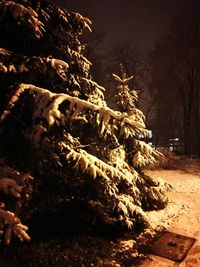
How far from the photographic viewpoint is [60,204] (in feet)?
20.7

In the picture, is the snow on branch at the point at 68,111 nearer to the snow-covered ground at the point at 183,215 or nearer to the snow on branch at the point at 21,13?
the snow on branch at the point at 21,13

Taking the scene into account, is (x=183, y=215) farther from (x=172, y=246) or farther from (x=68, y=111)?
(x=68, y=111)

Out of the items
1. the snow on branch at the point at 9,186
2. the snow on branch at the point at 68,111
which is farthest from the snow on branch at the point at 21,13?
the snow on branch at the point at 9,186

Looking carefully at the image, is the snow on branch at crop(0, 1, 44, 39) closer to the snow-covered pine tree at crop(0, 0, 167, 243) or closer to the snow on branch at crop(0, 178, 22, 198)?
the snow-covered pine tree at crop(0, 0, 167, 243)

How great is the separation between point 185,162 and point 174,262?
45.2 ft

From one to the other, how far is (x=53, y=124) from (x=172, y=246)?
3.79m

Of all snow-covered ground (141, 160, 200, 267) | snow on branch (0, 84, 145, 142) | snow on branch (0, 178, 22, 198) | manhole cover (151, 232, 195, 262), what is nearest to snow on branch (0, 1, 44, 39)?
snow on branch (0, 84, 145, 142)

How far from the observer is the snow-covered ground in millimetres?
5578

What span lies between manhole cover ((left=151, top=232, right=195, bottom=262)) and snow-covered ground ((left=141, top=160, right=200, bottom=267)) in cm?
12

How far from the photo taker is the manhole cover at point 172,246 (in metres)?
5.80

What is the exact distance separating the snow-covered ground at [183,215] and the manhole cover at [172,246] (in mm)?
119

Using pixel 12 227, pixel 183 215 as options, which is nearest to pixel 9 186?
pixel 12 227

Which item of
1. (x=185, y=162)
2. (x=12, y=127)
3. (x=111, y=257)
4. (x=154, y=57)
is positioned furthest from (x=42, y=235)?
(x=154, y=57)

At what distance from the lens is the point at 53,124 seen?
177 inches
